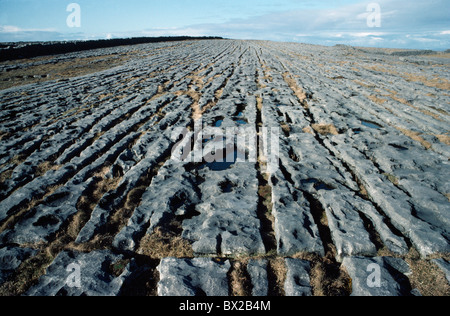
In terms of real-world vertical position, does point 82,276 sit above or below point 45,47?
below

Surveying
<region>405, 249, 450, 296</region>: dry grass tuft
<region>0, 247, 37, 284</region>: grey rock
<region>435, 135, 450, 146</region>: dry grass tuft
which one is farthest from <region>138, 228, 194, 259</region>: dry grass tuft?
<region>435, 135, 450, 146</region>: dry grass tuft

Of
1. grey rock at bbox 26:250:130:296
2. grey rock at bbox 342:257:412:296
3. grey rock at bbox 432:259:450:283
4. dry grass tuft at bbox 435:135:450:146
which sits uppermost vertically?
dry grass tuft at bbox 435:135:450:146

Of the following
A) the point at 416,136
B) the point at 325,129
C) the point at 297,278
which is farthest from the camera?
the point at 325,129

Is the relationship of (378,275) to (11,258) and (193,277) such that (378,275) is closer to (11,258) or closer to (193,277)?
(193,277)

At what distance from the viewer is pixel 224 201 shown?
9.14 feet

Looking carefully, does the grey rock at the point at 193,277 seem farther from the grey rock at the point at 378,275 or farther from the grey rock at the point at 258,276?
the grey rock at the point at 378,275

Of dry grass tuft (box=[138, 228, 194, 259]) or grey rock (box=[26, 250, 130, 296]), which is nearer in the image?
grey rock (box=[26, 250, 130, 296])

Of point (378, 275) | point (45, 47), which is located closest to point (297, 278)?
point (378, 275)

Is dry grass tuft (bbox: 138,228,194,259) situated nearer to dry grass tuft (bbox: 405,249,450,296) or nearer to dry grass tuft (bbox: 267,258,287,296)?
dry grass tuft (bbox: 267,258,287,296)

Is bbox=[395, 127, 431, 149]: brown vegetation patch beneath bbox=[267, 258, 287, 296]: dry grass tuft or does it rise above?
above

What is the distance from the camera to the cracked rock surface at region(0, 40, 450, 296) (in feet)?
6.43

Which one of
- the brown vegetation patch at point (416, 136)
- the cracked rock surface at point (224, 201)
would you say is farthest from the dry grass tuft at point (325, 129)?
the brown vegetation patch at point (416, 136)

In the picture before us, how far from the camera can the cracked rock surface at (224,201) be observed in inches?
77.2

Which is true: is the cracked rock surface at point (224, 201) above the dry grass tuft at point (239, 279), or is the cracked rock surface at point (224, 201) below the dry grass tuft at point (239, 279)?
above
